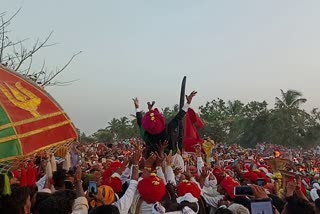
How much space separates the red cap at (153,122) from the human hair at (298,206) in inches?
141

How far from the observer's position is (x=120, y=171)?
632 cm

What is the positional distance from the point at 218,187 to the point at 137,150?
1.39 m

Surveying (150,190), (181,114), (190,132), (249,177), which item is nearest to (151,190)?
(150,190)

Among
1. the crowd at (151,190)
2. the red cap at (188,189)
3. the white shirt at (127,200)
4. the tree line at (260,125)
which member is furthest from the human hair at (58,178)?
the tree line at (260,125)

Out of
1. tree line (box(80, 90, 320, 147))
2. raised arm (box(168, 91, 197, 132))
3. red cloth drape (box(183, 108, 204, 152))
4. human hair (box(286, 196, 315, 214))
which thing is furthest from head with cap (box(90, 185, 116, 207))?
tree line (box(80, 90, 320, 147))

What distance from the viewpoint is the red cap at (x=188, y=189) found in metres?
5.49

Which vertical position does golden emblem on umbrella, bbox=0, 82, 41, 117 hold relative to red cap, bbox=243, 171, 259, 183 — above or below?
above

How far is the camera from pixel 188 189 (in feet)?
18.1

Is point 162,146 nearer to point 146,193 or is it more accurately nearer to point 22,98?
point 146,193

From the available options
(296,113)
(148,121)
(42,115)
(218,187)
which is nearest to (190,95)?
(148,121)

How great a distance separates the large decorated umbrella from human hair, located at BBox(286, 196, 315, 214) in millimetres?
2114

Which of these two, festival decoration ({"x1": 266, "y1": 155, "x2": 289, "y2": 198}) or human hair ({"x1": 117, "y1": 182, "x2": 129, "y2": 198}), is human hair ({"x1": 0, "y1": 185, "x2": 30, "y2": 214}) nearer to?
human hair ({"x1": 117, "y1": 182, "x2": 129, "y2": 198})

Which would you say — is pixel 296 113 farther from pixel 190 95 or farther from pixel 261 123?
pixel 190 95

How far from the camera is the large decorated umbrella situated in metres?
3.12
